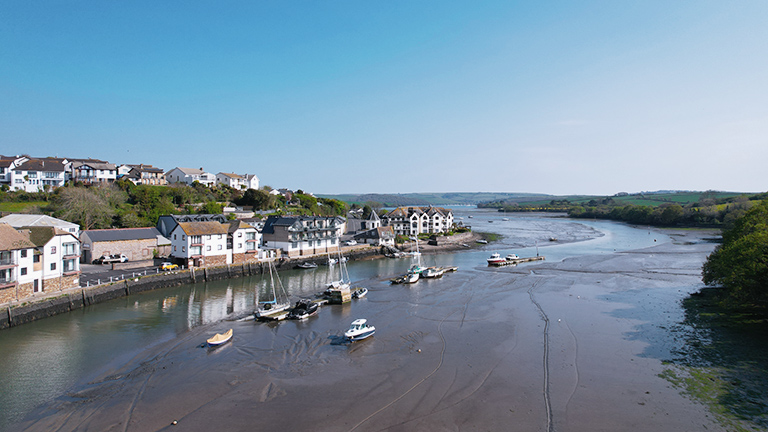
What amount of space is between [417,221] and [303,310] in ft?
164

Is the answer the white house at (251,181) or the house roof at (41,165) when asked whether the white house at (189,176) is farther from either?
the house roof at (41,165)

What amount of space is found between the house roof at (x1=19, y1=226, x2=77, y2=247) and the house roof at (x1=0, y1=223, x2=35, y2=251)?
2.81 feet

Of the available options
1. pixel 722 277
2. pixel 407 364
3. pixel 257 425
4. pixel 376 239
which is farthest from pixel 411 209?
pixel 257 425

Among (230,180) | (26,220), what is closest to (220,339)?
(26,220)

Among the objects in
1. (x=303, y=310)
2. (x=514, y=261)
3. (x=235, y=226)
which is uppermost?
(x=235, y=226)

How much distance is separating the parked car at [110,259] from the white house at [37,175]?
31.0 m

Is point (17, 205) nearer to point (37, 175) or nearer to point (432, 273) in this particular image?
point (37, 175)

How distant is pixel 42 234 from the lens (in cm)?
2817

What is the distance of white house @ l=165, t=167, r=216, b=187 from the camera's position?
7981 centimetres

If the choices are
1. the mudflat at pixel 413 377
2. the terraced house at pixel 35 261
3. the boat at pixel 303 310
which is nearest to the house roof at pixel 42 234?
the terraced house at pixel 35 261

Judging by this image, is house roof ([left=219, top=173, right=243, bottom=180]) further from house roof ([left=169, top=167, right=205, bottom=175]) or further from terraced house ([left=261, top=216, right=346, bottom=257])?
terraced house ([left=261, top=216, right=346, bottom=257])

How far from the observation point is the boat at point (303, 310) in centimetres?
2568

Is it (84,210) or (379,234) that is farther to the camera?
(379,234)

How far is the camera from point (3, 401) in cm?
1494
